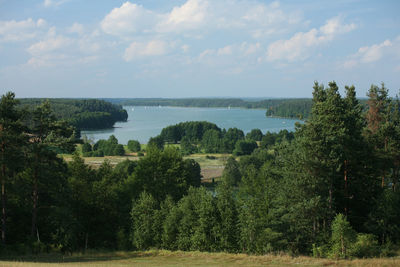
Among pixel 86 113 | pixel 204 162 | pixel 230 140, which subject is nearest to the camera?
pixel 204 162

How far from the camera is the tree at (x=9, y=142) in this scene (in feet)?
64.1

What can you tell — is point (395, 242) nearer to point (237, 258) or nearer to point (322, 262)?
point (322, 262)

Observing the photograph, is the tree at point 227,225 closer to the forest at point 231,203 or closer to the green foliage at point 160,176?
the forest at point 231,203

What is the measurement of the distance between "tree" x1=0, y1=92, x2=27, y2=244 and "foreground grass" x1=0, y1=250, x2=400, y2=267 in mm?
3877

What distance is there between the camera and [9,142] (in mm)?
19828

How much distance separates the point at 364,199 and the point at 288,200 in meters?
5.42

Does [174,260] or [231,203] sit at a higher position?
[231,203]

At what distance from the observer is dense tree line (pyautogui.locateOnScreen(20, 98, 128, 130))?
454 feet

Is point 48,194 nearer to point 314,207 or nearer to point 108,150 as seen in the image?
point 314,207

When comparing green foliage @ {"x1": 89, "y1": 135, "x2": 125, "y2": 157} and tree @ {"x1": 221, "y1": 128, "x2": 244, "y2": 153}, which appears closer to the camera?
green foliage @ {"x1": 89, "y1": 135, "x2": 125, "y2": 157}

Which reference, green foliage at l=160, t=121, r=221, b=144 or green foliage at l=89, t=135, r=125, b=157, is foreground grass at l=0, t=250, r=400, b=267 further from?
green foliage at l=160, t=121, r=221, b=144

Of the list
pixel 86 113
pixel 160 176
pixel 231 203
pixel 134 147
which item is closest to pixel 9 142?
pixel 160 176

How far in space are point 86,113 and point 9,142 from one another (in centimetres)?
13571

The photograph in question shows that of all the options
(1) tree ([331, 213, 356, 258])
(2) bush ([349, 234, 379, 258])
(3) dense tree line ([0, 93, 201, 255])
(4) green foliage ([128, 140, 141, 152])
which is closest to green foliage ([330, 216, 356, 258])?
(1) tree ([331, 213, 356, 258])
